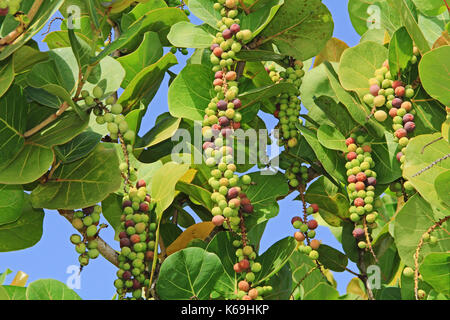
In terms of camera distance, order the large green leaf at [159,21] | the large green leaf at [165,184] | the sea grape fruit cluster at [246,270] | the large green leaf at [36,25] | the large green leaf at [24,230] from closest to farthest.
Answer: the large green leaf at [36,25] → the sea grape fruit cluster at [246,270] → the large green leaf at [165,184] → the large green leaf at [24,230] → the large green leaf at [159,21]

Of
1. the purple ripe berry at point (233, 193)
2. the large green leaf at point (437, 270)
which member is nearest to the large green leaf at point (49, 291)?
the purple ripe berry at point (233, 193)

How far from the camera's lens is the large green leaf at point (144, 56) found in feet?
6.72

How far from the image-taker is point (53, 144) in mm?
1703

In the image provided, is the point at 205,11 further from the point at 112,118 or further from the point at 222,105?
the point at 112,118

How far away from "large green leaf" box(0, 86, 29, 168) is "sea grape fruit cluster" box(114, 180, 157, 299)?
0.34m

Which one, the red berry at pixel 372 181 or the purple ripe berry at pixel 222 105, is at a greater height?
the purple ripe berry at pixel 222 105

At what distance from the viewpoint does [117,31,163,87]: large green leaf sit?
205 centimetres

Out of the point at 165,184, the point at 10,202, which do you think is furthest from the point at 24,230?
the point at 165,184

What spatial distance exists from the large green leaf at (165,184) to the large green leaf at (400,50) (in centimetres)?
71

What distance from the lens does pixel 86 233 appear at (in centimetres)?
179

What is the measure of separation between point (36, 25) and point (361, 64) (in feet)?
3.24

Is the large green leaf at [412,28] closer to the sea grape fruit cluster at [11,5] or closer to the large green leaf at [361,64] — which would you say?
the large green leaf at [361,64]
